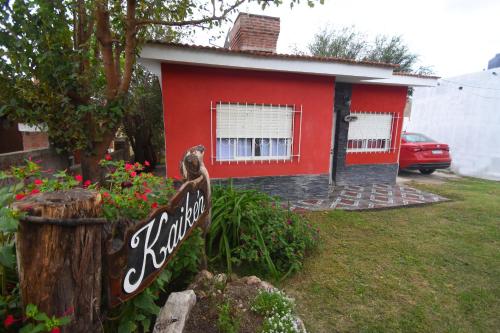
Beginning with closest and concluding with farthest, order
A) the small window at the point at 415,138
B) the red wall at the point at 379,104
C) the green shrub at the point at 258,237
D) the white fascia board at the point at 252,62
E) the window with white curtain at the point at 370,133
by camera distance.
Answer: the green shrub at the point at 258,237 → the white fascia board at the point at 252,62 → the red wall at the point at 379,104 → the window with white curtain at the point at 370,133 → the small window at the point at 415,138

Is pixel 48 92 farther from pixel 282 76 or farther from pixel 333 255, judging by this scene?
pixel 333 255

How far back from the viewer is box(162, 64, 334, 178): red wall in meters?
4.45

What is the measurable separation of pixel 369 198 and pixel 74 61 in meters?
5.95

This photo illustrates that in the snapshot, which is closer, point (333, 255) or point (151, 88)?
point (333, 255)

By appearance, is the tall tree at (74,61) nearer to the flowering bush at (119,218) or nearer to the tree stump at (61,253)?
the flowering bush at (119,218)

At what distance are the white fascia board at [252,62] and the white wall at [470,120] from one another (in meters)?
7.76

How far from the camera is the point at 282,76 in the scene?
4.95 m

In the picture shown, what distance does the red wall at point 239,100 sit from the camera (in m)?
4.45

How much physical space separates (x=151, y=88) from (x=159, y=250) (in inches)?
301

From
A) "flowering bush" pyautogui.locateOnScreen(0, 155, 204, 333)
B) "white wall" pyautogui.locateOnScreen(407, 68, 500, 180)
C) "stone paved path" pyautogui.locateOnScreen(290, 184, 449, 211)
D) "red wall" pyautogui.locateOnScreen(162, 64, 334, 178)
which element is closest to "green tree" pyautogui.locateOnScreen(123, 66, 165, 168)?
"red wall" pyautogui.locateOnScreen(162, 64, 334, 178)

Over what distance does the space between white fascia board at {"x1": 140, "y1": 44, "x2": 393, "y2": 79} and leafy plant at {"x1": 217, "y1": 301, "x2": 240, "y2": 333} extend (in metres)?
3.63

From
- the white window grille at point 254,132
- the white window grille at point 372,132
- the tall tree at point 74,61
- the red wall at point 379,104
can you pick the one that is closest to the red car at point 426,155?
the red wall at point 379,104

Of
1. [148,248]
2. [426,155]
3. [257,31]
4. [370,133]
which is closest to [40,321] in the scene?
[148,248]

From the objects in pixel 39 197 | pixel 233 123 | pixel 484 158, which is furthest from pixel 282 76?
pixel 484 158
